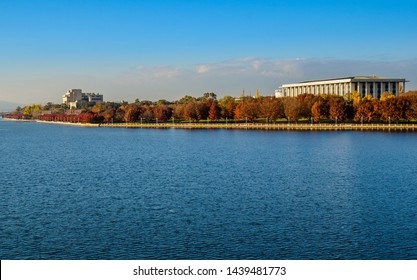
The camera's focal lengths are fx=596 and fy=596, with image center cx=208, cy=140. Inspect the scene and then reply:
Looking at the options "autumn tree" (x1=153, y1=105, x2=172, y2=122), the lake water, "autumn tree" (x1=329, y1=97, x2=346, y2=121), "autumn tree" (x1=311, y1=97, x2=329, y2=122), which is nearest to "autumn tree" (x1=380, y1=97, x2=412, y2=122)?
"autumn tree" (x1=329, y1=97, x2=346, y2=121)

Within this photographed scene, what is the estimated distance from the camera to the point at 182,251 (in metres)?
23.1

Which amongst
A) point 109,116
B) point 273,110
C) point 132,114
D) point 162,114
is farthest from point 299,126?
point 109,116

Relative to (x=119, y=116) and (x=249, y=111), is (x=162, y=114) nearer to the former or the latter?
(x=119, y=116)

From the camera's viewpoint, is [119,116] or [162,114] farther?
[119,116]

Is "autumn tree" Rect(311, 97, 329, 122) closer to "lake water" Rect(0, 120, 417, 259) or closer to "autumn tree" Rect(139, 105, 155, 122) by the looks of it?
"autumn tree" Rect(139, 105, 155, 122)

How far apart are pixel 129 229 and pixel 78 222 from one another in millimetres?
3050

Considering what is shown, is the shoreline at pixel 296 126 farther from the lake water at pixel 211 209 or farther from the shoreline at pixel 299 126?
the lake water at pixel 211 209

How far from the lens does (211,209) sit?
3075 cm

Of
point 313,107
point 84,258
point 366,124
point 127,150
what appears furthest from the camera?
point 313,107

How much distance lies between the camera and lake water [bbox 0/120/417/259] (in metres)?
23.5

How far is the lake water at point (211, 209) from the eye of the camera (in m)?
23.5
